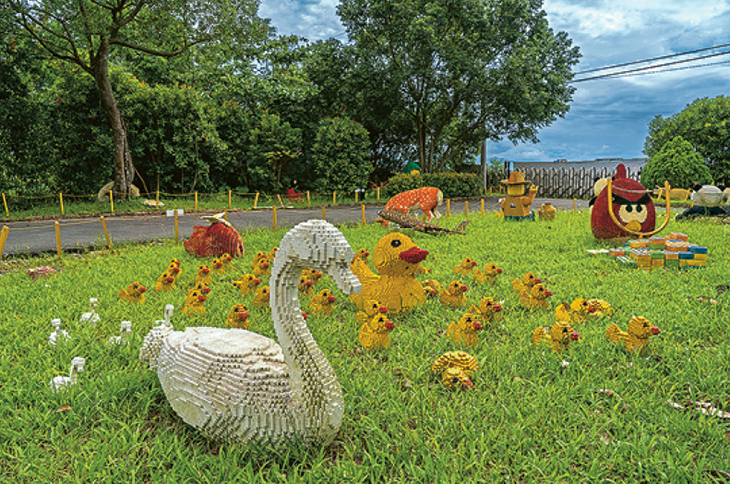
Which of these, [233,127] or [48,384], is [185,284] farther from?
[233,127]

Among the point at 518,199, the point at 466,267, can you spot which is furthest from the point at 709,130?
the point at 466,267

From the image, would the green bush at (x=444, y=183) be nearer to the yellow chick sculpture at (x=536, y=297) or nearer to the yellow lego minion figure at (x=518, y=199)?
the yellow lego minion figure at (x=518, y=199)

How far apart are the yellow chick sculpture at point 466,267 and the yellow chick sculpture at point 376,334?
7.08 ft

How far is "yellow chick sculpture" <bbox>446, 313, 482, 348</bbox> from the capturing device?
3021 millimetres

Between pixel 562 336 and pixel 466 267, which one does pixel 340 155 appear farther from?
pixel 562 336

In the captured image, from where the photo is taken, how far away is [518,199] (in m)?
10.7

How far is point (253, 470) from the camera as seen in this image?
1.90 metres

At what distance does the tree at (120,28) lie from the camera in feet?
41.2

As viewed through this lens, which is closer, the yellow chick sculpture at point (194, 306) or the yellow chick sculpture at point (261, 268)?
the yellow chick sculpture at point (194, 306)

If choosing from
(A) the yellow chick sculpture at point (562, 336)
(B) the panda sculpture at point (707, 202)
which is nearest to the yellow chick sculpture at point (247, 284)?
(A) the yellow chick sculpture at point (562, 336)

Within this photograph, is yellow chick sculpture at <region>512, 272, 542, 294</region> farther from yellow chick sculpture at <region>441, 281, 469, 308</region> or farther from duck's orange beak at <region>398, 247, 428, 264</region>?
duck's orange beak at <region>398, 247, 428, 264</region>

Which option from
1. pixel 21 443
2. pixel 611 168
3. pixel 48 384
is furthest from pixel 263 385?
pixel 611 168

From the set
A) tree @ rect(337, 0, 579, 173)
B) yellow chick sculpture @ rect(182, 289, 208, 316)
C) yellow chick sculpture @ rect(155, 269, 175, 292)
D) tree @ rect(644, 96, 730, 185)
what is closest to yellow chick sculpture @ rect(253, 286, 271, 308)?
yellow chick sculpture @ rect(182, 289, 208, 316)

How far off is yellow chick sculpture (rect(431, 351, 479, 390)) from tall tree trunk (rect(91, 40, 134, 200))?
15.6 metres
